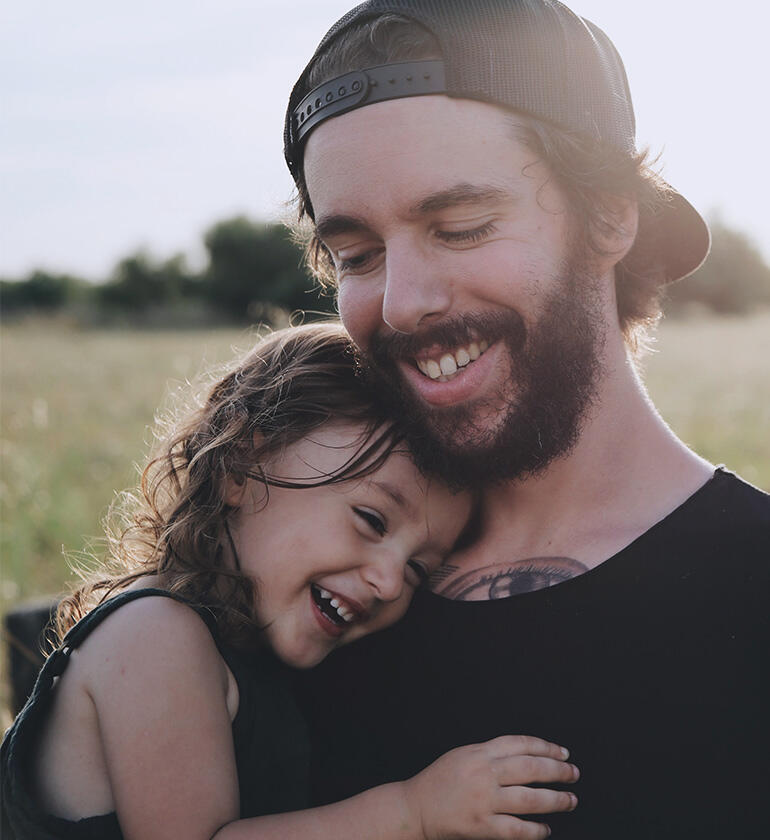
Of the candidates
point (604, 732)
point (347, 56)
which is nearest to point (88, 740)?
point (604, 732)

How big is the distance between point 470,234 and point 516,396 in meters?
0.37

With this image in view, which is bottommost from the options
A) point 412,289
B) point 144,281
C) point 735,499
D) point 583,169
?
point 735,499

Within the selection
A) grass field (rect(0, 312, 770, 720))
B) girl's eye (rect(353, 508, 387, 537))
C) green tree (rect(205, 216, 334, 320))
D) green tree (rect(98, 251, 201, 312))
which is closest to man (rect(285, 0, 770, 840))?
girl's eye (rect(353, 508, 387, 537))

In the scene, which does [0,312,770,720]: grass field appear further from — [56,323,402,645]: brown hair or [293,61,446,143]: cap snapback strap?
[293,61,446,143]: cap snapback strap

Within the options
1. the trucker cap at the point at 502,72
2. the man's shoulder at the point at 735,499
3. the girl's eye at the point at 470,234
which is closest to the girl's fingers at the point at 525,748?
the man's shoulder at the point at 735,499

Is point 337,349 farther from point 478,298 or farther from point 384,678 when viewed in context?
point 384,678

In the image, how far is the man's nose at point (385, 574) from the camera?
199cm

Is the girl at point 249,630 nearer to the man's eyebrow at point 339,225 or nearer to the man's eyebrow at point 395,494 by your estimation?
the man's eyebrow at point 395,494

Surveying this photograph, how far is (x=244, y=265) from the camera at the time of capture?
41406 mm

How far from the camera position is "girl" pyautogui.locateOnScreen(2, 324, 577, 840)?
Result: 5.60 feet

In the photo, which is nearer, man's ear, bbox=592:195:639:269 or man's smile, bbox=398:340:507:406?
man's smile, bbox=398:340:507:406

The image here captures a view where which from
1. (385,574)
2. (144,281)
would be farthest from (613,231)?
(144,281)

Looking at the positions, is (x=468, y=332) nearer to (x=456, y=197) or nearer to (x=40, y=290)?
(x=456, y=197)

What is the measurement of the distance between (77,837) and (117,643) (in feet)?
1.25
